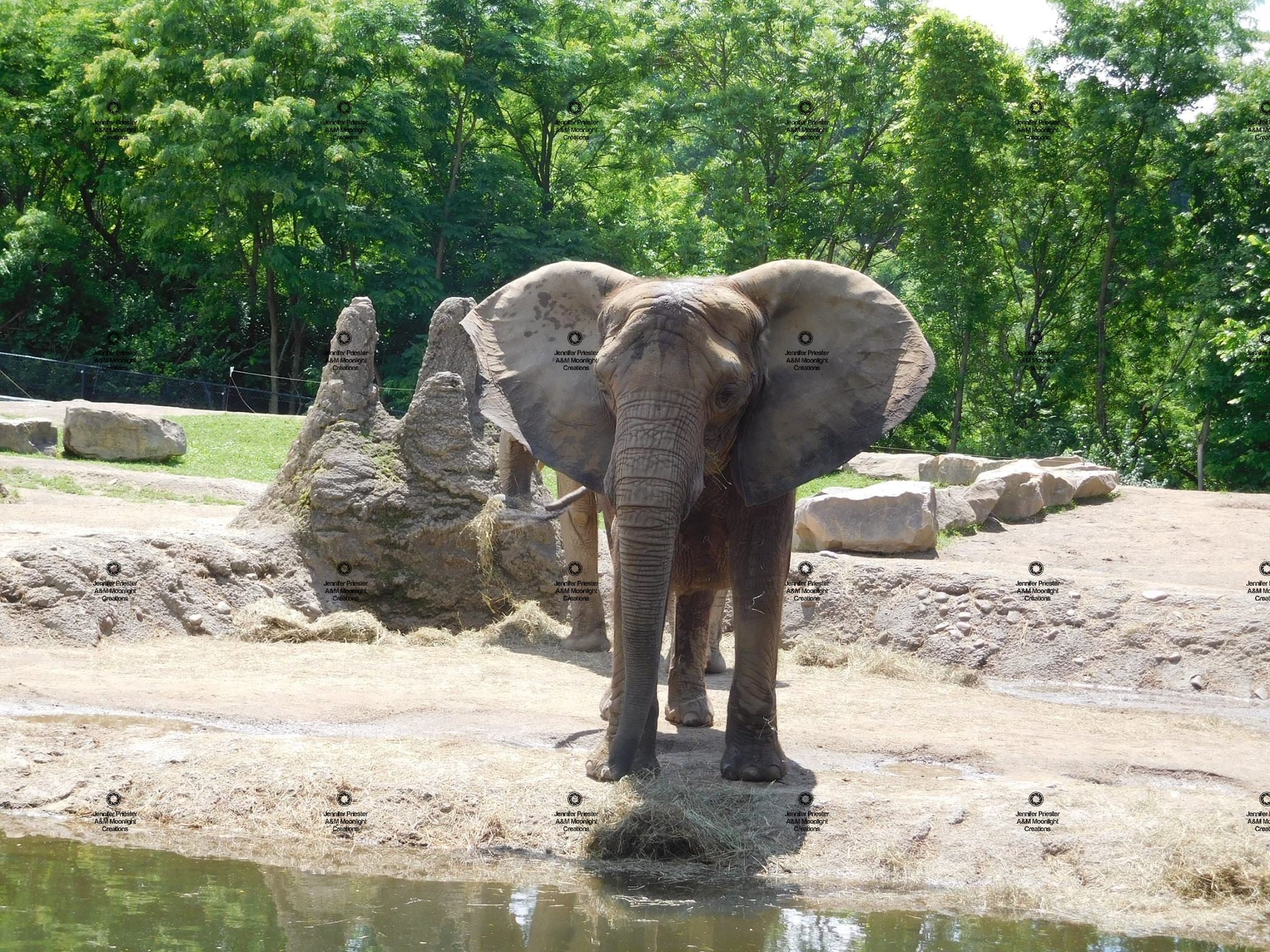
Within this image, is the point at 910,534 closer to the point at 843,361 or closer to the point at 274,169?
the point at 843,361

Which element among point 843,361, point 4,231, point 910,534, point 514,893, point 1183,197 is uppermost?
point 1183,197

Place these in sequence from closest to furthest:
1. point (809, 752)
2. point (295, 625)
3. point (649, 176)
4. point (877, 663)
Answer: point (809, 752)
point (295, 625)
point (877, 663)
point (649, 176)

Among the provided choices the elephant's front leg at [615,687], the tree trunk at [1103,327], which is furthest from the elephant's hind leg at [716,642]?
the tree trunk at [1103,327]

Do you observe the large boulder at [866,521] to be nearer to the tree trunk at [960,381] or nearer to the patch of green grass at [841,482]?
the patch of green grass at [841,482]

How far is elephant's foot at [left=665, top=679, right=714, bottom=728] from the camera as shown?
9.23m

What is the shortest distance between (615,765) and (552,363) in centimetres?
232

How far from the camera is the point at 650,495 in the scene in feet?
22.1

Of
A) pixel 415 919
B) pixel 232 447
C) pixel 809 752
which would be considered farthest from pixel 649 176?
pixel 415 919

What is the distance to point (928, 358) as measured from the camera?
7789mm

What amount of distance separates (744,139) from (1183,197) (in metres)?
11.8

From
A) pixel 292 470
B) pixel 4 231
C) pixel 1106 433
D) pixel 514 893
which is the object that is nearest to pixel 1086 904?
pixel 514 893

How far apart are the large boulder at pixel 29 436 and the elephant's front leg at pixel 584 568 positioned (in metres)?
12.7

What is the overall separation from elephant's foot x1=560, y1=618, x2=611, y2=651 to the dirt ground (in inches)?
9.9

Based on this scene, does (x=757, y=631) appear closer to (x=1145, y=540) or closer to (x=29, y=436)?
(x=1145, y=540)
